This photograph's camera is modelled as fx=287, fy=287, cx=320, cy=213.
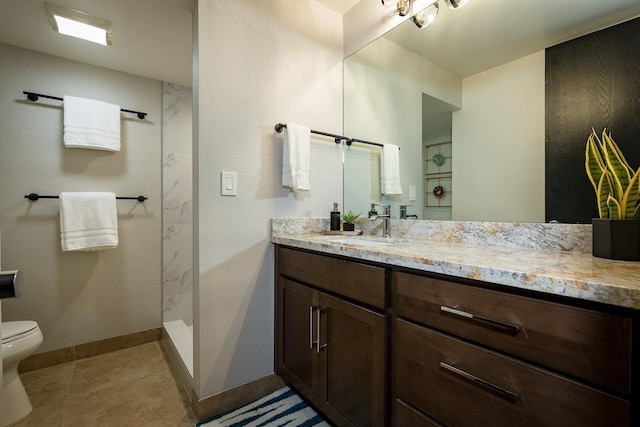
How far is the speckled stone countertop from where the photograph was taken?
1.96 ft

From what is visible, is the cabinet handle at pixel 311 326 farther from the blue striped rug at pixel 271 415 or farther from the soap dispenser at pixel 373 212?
the soap dispenser at pixel 373 212

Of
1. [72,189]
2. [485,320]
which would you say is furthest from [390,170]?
Answer: [72,189]

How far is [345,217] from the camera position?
1875 mm

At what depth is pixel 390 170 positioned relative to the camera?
183 centimetres

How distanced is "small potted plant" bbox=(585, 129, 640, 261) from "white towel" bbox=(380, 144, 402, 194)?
0.90 m

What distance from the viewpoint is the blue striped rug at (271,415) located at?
138 cm

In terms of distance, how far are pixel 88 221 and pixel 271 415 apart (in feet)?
5.71

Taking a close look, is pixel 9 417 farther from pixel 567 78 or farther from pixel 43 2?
pixel 567 78

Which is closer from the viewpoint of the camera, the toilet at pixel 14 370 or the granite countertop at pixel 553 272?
the granite countertop at pixel 553 272

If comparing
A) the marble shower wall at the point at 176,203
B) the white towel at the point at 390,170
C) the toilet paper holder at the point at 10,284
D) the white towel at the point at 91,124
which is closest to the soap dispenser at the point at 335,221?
the white towel at the point at 390,170

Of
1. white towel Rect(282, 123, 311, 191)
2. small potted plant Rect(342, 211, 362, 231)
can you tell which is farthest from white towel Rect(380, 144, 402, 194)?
white towel Rect(282, 123, 311, 191)

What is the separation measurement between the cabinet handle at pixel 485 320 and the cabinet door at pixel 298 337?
645mm

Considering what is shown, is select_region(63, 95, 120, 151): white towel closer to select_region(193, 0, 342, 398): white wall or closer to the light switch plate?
select_region(193, 0, 342, 398): white wall

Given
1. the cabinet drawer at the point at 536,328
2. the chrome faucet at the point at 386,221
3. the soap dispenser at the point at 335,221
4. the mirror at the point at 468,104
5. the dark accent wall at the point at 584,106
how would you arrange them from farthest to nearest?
the soap dispenser at the point at 335,221 < the chrome faucet at the point at 386,221 < the mirror at the point at 468,104 < the dark accent wall at the point at 584,106 < the cabinet drawer at the point at 536,328
